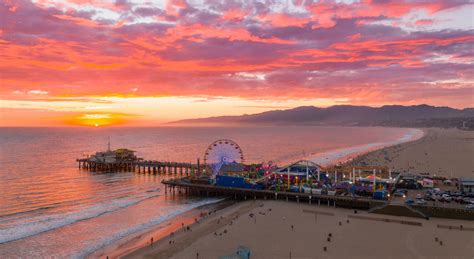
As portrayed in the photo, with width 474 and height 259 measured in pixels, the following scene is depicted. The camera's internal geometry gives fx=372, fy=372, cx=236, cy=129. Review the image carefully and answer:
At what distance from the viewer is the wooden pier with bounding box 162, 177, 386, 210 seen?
45.8 metres

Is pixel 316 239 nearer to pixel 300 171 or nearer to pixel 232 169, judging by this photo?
pixel 300 171

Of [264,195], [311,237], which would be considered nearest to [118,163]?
[264,195]

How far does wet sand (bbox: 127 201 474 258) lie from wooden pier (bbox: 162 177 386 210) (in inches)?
142

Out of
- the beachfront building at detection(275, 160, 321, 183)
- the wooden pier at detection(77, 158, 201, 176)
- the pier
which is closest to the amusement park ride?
the beachfront building at detection(275, 160, 321, 183)

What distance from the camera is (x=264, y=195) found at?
178 ft

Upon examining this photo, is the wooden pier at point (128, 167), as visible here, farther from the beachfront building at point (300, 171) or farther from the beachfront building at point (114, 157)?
the beachfront building at point (300, 171)

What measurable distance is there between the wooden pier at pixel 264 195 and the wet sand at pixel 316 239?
3598 millimetres

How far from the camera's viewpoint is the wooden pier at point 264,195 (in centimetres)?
4578

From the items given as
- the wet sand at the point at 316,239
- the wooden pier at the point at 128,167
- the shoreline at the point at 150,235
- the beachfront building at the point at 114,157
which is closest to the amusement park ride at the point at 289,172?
the shoreline at the point at 150,235

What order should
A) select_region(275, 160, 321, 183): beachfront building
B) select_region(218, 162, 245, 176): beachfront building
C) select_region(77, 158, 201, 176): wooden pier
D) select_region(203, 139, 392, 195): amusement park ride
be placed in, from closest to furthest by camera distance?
select_region(203, 139, 392, 195): amusement park ride
select_region(275, 160, 321, 183): beachfront building
select_region(218, 162, 245, 176): beachfront building
select_region(77, 158, 201, 176): wooden pier

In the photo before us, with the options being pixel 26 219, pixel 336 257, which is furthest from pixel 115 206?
pixel 336 257

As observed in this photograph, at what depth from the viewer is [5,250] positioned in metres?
32.9

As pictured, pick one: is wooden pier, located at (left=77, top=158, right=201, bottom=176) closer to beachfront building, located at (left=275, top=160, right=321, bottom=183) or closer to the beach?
beachfront building, located at (left=275, top=160, right=321, bottom=183)

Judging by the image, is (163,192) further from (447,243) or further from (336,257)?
(447,243)
